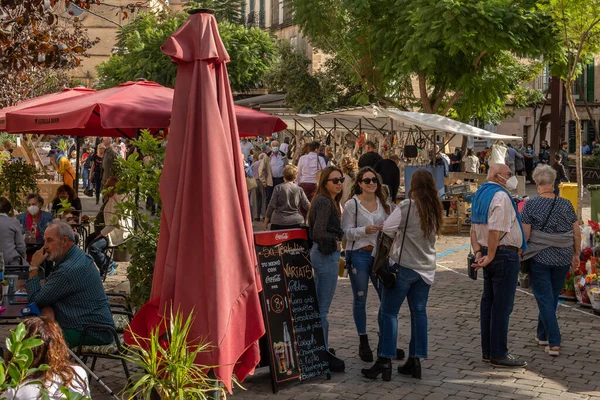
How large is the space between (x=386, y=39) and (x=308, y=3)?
15.6 ft

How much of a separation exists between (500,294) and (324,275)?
4.97 feet

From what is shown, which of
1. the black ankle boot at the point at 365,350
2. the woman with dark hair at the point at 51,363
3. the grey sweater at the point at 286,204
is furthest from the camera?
the grey sweater at the point at 286,204

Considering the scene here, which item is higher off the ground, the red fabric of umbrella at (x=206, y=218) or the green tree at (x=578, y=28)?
the green tree at (x=578, y=28)

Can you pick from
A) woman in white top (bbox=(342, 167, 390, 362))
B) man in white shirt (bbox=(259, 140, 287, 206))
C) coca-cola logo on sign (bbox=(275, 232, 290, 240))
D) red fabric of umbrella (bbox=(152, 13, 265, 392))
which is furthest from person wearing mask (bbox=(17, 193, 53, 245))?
man in white shirt (bbox=(259, 140, 287, 206))

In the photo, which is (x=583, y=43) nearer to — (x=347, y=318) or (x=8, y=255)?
(x=347, y=318)

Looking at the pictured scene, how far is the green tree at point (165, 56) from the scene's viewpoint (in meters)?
37.4

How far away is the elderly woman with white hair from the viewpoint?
844 cm

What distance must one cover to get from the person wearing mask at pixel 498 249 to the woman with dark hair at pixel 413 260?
1.80 ft

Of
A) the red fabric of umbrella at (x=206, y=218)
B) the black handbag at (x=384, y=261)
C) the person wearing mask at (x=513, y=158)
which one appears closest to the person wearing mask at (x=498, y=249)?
the black handbag at (x=384, y=261)

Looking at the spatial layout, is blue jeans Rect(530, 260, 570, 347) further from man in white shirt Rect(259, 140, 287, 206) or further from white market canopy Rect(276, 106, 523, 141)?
man in white shirt Rect(259, 140, 287, 206)

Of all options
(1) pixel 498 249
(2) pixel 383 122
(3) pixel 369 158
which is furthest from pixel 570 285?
(2) pixel 383 122

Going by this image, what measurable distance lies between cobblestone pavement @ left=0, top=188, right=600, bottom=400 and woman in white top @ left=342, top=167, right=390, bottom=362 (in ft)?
2.20

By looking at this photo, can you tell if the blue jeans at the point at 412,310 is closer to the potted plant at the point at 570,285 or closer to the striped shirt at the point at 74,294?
the striped shirt at the point at 74,294

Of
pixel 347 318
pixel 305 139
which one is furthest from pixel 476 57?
pixel 347 318
